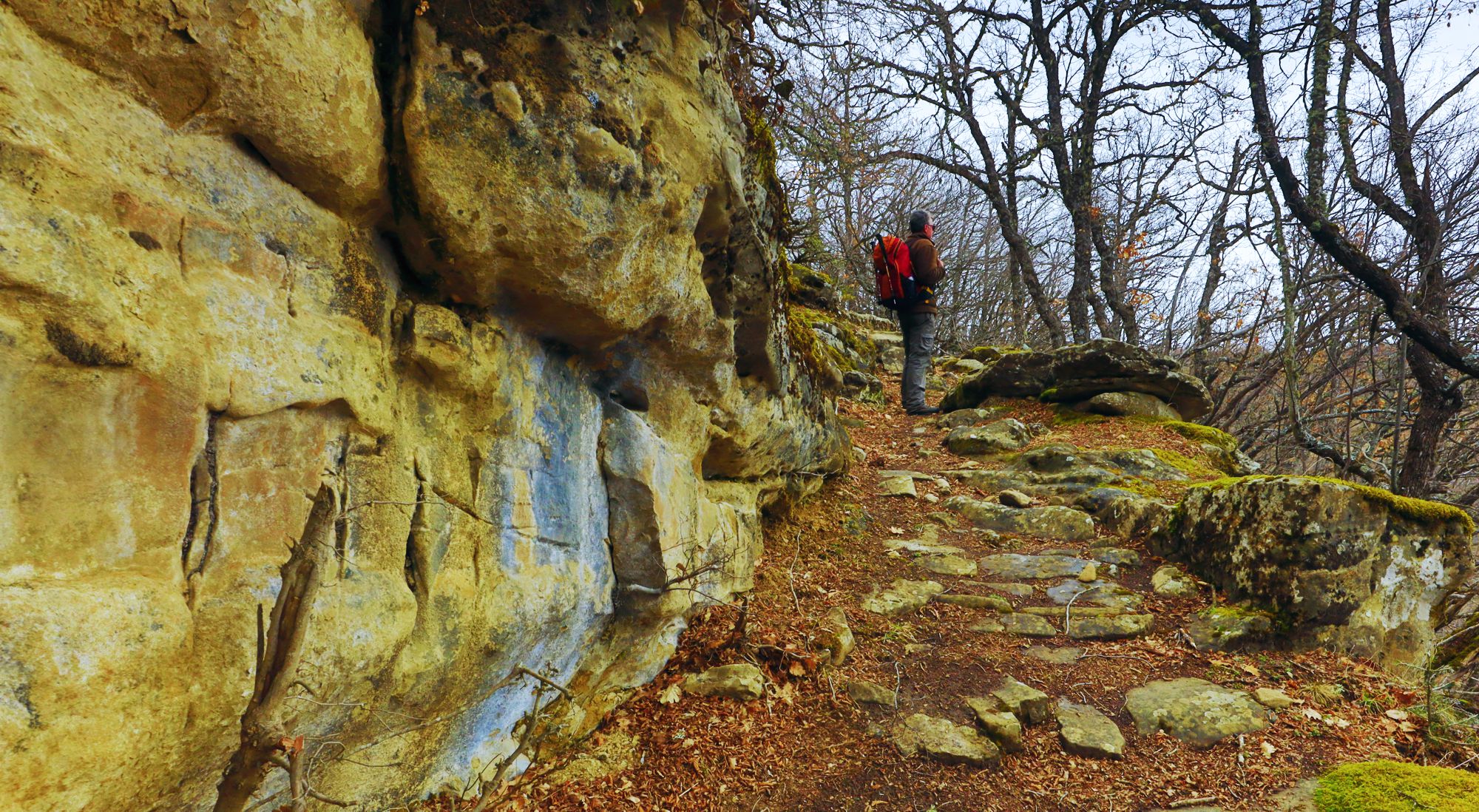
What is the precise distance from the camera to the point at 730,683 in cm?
393

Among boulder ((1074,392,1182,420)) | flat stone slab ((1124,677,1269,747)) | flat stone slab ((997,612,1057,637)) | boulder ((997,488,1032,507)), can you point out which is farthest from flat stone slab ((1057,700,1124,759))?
boulder ((1074,392,1182,420))

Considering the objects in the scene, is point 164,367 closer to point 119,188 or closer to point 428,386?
point 119,188

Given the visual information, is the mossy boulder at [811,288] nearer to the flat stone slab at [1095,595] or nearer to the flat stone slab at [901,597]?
the flat stone slab at [901,597]

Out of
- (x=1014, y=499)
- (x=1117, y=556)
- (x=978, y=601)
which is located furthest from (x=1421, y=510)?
(x=1014, y=499)

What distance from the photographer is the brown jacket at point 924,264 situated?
31.8ft

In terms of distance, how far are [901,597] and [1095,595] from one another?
Result: 152 cm

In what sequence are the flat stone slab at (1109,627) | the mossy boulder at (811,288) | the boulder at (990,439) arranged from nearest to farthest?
the flat stone slab at (1109,627)
the boulder at (990,439)
the mossy boulder at (811,288)

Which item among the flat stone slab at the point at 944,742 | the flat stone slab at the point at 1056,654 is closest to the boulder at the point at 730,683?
the flat stone slab at the point at 944,742

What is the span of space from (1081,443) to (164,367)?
900cm

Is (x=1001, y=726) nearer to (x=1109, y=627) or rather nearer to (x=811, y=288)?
(x=1109, y=627)

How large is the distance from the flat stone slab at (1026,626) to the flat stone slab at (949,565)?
77 centimetres

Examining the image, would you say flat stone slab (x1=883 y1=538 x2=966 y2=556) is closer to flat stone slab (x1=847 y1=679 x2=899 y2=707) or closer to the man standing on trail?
flat stone slab (x1=847 y1=679 x2=899 y2=707)

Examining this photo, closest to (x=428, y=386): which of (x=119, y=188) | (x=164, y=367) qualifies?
(x=164, y=367)

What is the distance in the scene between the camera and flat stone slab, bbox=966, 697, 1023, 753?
141 inches
